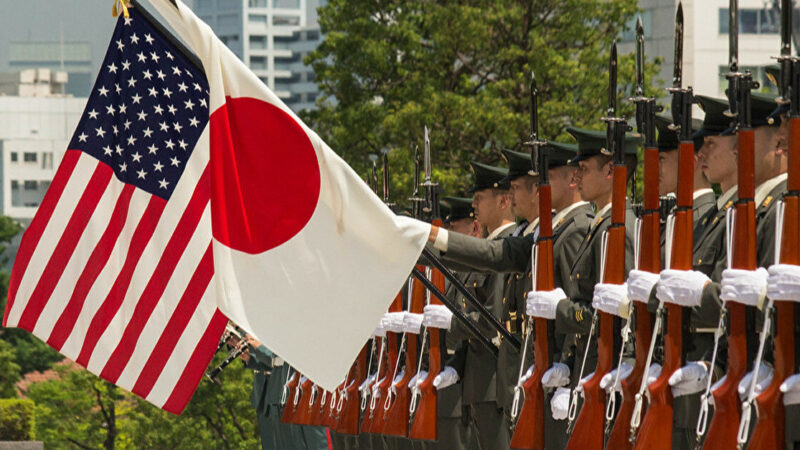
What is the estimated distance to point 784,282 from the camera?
529cm

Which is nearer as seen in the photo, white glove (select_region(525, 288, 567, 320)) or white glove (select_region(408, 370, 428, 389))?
white glove (select_region(525, 288, 567, 320))

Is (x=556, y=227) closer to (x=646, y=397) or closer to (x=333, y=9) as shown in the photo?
(x=646, y=397)

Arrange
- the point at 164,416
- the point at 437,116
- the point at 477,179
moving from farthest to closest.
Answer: the point at 164,416 < the point at 437,116 < the point at 477,179

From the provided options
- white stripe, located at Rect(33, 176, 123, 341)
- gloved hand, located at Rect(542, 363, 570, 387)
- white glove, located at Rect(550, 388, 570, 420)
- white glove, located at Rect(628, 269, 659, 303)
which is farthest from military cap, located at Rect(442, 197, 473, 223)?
white glove, located at Rect(628, 269, 659, 303)

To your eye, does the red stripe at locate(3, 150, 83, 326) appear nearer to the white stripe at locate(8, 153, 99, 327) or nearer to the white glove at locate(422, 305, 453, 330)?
the white stripe at locate(8, 153, 99, 327)

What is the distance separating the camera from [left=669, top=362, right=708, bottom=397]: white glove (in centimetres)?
610

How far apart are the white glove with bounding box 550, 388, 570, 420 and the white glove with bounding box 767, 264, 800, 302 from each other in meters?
2.13

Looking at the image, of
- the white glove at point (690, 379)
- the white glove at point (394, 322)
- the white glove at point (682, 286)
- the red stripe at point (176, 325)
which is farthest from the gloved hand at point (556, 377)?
the white glove at point (394, 322)

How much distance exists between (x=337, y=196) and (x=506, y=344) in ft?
8.84

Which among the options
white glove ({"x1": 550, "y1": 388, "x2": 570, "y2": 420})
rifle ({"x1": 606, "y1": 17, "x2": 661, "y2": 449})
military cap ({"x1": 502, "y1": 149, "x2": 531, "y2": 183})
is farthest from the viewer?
military cap ({"x1": 502, "y1": 149, "x2": 531, "y2": 183})

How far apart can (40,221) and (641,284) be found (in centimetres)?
366

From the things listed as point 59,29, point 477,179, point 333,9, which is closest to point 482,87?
point 333,9

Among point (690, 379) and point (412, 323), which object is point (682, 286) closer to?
point (690, 379)

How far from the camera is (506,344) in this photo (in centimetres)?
895
